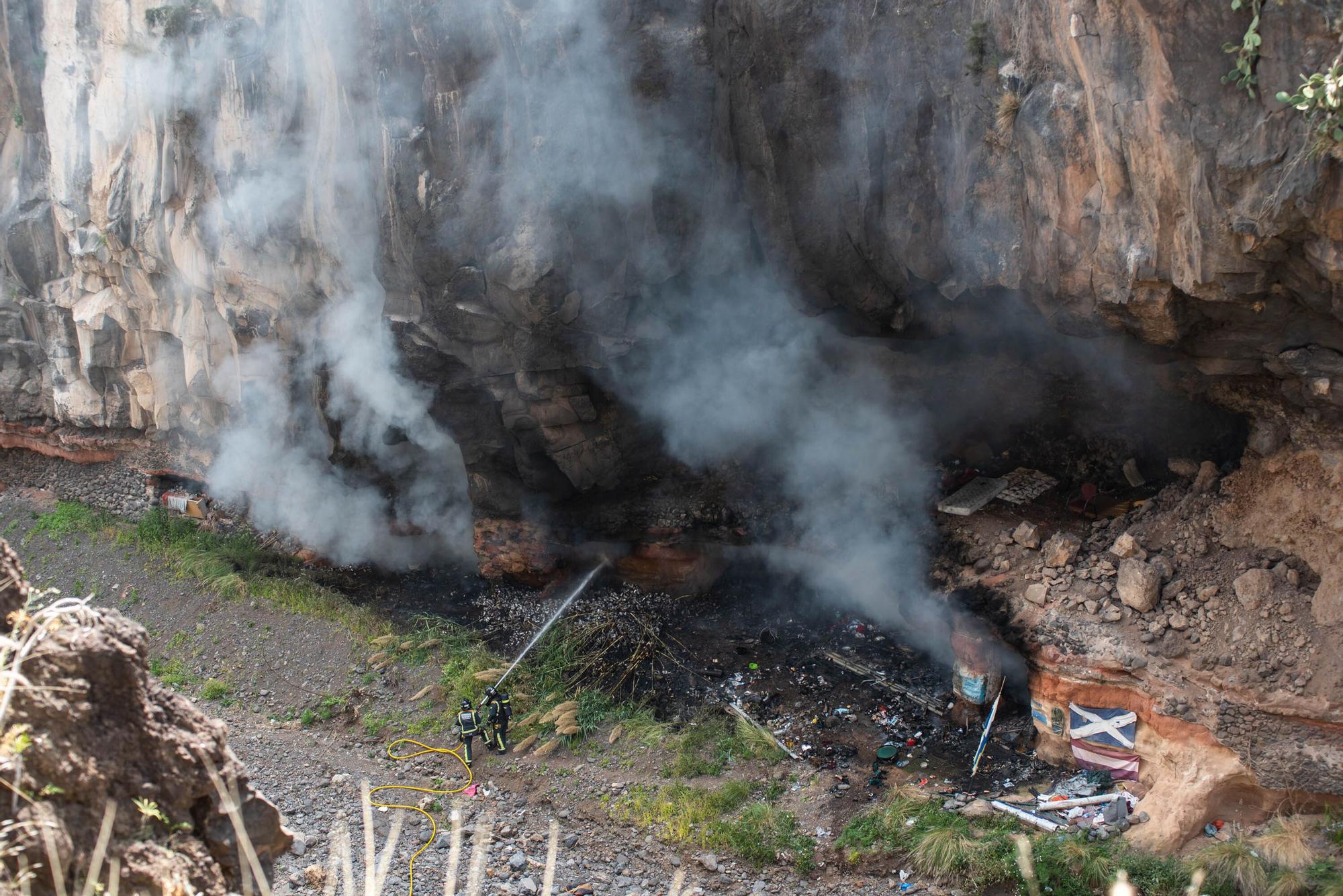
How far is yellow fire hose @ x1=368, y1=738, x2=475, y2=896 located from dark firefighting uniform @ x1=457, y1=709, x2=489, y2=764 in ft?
0.21

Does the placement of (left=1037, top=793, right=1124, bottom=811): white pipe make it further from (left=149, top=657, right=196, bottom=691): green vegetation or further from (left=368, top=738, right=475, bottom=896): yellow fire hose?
(left=149, top=657, right=196, bottom=691): green vegetation

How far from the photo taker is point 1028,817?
7.14 m

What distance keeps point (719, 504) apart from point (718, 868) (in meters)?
4.32

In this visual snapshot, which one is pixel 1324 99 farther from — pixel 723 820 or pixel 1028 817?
pixel 723 820

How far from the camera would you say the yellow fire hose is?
26.0 ft

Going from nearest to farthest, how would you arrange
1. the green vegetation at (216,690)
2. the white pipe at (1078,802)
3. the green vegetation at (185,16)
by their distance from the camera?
1. the white pipe at (1078,802)
2. the green vegetation at (216,690)
3. the green vegetation at (185,16)

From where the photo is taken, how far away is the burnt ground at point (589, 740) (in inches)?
305

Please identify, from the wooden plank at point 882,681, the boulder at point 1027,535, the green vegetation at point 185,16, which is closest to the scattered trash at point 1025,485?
the boulder at point 1027,535

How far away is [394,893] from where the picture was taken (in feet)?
24.5

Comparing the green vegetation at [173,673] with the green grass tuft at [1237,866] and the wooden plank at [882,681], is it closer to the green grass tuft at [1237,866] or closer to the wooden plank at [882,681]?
the wooden plank at [882,681]

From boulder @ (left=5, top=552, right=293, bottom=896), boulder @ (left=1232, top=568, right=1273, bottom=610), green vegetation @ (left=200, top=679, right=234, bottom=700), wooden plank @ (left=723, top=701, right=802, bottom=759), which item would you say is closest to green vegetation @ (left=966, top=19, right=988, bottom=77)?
boulder @ (left=1232, top=568, right=1273, bottom=610)

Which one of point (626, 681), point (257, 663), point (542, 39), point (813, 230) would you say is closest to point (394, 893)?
point (626, 681)

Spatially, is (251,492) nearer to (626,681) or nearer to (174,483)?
(174,483)

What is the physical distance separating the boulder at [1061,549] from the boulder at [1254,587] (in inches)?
54.9
